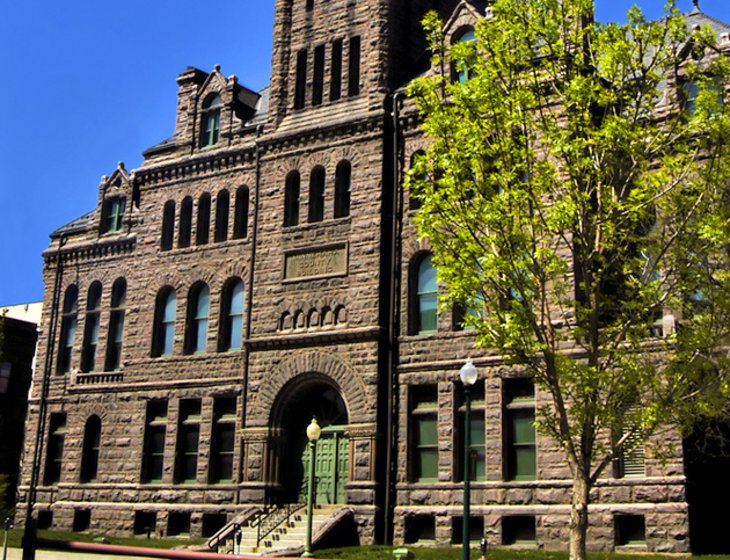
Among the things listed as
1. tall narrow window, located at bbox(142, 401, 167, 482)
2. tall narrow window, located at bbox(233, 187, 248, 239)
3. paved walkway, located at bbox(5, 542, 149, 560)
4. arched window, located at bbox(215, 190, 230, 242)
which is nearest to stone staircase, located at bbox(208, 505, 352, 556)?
paved walkway, located at bbox(5, 542, 149, 560)

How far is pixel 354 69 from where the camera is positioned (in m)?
34.8

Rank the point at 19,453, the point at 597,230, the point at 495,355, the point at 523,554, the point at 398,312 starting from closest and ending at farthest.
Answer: the point at 597,230 → the point at 523,554 → the point at 495,355 → the point at 398,312 → the point at 19,453

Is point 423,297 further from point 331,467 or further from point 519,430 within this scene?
point 331,467

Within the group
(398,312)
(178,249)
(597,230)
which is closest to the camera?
(597,230)

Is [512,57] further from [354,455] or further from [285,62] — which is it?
[285,62]

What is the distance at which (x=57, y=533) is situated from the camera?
34750 mm

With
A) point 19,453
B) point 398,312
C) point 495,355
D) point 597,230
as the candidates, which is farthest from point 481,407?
point 19,453

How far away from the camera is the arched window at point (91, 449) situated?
3777 centimetres

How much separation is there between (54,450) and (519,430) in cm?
2019

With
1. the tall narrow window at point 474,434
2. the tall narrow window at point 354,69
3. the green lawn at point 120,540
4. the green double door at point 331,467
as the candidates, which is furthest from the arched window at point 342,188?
the green lawn at point 120,540

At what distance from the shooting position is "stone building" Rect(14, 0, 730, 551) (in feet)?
94.6

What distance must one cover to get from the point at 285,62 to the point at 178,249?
315 inches

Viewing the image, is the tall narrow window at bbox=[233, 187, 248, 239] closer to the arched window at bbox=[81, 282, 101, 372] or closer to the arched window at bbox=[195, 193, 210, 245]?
the arched window at bbox=[195, 193, 210, 245]

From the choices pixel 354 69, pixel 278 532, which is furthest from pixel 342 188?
Answer: pixel 278 532
